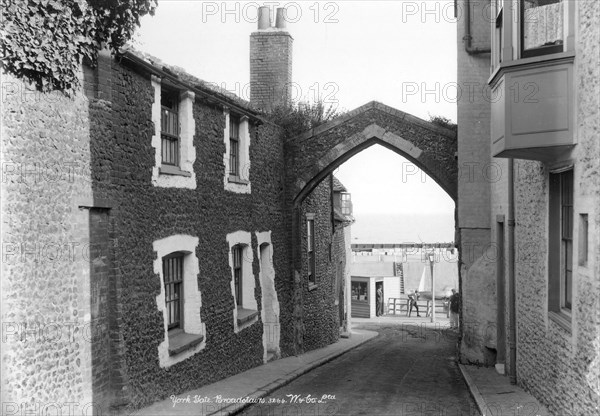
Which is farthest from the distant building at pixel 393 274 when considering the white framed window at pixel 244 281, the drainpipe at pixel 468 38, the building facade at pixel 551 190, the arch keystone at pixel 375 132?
the building facade at pixel 551 190

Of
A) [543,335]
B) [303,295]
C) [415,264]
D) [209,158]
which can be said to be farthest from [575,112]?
[415,264]

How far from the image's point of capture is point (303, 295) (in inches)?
751

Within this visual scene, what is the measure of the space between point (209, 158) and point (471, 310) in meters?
7.00

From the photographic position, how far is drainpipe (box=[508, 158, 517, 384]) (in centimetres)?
1160

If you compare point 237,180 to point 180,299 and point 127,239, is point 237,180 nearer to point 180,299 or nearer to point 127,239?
point 180,299

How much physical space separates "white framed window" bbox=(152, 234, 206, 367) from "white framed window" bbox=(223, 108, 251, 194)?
2.50 m

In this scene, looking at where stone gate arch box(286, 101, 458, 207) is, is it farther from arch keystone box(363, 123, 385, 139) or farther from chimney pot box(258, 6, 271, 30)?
chimney pot box(258, 6, 271, 30)

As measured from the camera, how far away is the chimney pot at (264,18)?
20203 millimetres

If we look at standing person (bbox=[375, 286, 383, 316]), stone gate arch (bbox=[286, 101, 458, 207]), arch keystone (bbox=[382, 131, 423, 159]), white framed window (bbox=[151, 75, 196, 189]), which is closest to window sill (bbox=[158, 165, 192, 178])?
white framed window (bbox=[151, 75, 196, 189])

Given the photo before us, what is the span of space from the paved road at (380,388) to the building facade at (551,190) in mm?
1355

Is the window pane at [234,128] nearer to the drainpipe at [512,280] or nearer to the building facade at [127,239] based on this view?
the building facade at [127,239]

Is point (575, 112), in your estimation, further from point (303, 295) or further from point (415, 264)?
point (415, 264)

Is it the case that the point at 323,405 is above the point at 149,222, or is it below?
below

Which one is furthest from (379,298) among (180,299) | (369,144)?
(180,299)
